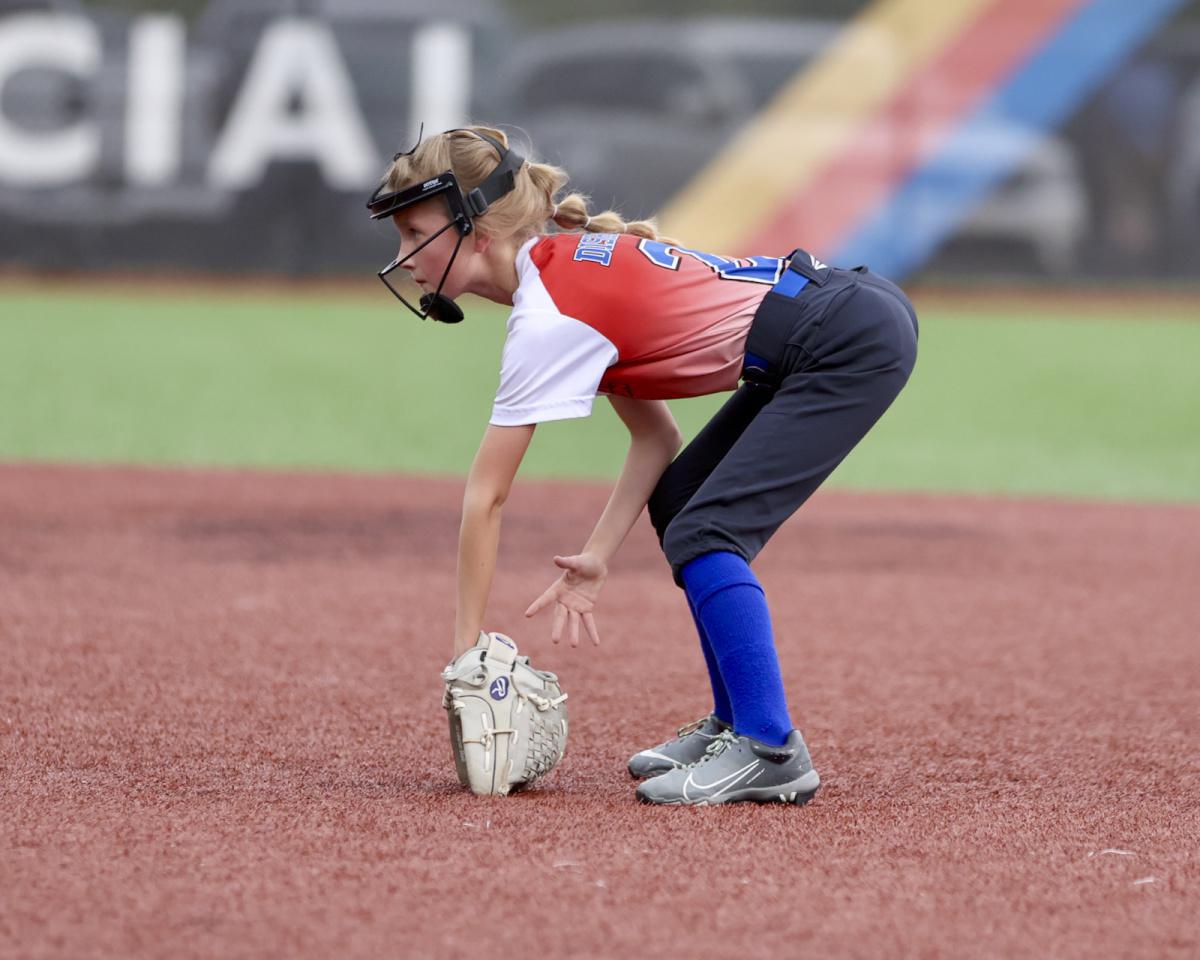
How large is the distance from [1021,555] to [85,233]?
1027 cm

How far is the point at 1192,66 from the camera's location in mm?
15727

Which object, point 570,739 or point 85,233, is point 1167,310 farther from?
point 570,739

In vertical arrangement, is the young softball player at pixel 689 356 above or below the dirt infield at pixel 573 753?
above

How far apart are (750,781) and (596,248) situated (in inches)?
44.6

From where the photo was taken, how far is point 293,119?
15.0 metres

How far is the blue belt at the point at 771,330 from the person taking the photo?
11.8ft

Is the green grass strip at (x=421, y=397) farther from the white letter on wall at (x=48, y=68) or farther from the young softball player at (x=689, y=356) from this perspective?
the young softball player at (x=689, y=356)

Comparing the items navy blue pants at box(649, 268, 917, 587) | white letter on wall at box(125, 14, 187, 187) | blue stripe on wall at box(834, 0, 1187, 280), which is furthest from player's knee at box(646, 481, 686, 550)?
white letter on wall at box(125, 14, 187, 187)

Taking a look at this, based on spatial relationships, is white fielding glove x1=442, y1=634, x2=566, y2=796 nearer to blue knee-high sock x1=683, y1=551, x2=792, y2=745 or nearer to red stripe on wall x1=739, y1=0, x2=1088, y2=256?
blue knee-high sock x1=683, y1=551, x2=792, y2=745

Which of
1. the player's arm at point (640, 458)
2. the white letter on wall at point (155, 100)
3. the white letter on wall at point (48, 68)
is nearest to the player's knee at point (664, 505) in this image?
the player's arm at point (640, 458)

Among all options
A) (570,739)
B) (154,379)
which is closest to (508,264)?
(570,739)

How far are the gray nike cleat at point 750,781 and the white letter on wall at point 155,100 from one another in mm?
12425

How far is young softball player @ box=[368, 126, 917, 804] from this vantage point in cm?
345

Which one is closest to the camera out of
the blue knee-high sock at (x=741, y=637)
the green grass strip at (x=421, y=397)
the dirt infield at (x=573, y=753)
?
the dirt infield at (x=573, y=753)
